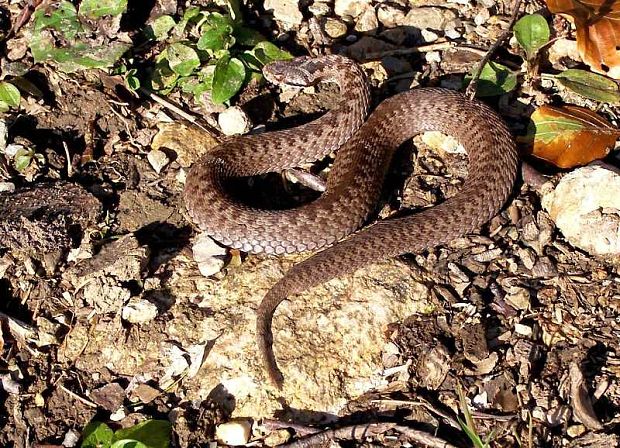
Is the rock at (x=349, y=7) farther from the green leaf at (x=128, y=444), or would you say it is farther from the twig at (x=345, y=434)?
the green leaf at (x=128, y=444)

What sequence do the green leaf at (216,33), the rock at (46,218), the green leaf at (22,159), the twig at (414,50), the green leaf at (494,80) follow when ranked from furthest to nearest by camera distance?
the twig at (414,50) → the green leaf at (494,80) → the green leaf at (216,33) → the green leaf at (22,159) → the rock at (46,218)

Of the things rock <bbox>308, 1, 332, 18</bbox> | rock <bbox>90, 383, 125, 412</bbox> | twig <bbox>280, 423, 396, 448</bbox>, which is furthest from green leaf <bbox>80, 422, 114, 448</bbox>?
rock <bbox>308, 1, 332, 18</bbox>

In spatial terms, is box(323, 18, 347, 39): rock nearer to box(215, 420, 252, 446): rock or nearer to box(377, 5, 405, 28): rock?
box(377, 5, 405, 28): rock

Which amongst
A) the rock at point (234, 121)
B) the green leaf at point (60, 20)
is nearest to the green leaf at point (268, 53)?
the rock at point (234, 121)

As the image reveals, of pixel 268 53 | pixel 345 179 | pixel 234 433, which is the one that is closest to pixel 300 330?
pixel 234 433

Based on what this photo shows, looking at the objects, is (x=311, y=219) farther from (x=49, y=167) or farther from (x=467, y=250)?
(x=49, y=167)
